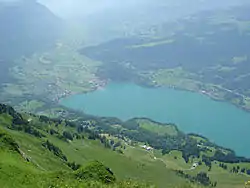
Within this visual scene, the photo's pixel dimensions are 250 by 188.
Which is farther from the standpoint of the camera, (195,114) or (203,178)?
(195,114)

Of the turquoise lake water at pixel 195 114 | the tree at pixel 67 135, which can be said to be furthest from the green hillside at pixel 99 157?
the turquoise lake water at pixel 195 114

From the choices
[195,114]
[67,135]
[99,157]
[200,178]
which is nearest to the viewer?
[99,157]

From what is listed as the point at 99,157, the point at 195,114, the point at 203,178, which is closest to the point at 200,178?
the point at 203,178

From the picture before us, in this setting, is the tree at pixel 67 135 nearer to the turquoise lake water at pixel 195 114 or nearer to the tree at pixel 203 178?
the tree at pixel 203 178

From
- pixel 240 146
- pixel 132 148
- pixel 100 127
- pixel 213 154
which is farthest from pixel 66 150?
pixel 240 146

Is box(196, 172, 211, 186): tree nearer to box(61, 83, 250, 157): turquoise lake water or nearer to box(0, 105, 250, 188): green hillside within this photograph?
box(0, 105, 250, 188): green hillside

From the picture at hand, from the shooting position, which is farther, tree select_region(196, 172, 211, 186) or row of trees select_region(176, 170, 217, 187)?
tree select_region(196, 172, 211, 186)

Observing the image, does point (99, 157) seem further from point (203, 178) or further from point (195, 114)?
point (195, 114)

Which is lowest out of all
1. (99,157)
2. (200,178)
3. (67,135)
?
(200,178)

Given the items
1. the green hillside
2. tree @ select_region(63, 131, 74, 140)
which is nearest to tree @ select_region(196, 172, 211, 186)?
the green hillside
